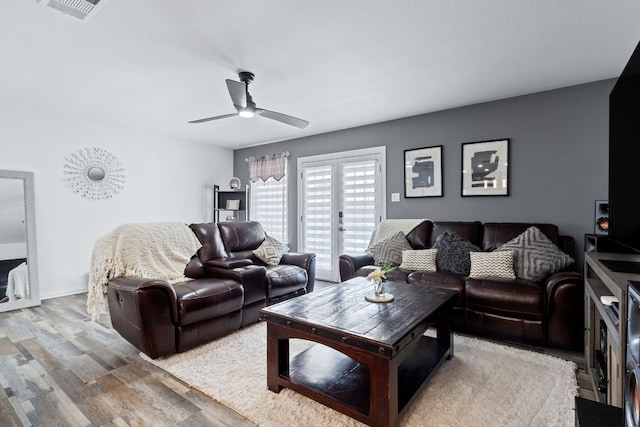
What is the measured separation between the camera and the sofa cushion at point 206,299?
2.46 m

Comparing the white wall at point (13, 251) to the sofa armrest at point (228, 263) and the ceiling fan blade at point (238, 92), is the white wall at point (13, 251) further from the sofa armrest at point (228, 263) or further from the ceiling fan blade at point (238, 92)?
the ceiling fan blade at point (238, 92)

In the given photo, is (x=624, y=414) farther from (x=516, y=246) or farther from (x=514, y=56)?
(x=514, y=56)

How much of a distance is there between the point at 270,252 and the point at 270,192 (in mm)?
2245

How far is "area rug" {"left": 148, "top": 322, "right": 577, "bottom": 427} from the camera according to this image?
1.70 meters

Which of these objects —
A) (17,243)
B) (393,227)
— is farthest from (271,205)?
(17,243)

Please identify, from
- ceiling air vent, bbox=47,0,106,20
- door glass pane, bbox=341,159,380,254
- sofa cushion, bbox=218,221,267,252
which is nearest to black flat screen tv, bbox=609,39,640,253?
door glass pane, bbox=341,159,380,254

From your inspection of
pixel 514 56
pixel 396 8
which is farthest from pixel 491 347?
pixel 396 8

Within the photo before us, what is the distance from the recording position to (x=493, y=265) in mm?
2914

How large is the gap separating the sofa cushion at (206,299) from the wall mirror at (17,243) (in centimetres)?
253

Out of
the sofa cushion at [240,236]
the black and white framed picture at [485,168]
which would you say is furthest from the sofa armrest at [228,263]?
the black and white framed picture at [485,168]

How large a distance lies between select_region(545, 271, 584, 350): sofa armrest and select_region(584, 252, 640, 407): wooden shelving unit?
0.17m

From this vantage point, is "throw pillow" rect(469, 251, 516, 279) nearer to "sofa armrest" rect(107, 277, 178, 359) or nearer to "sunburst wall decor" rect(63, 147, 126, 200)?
"sofa armrest" rect(107, 277, 178, 359)

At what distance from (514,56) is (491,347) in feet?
7.89

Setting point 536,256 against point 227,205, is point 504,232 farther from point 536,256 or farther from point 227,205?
point 227,205
